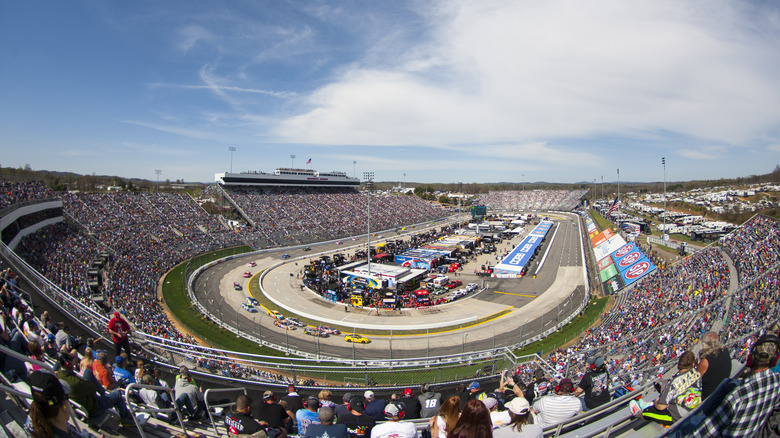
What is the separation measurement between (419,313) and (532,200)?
4419 inches

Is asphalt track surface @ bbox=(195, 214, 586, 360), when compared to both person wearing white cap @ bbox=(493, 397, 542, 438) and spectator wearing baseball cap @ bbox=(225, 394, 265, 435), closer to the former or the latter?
spectator wearing baseball cap @ bbox=(225, 394, 265, 435)

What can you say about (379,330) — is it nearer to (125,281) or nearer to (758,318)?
(758,318)

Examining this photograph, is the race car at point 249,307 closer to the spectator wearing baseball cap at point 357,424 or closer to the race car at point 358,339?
the race car at point 358,339

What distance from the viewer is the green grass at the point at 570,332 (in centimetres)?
1952

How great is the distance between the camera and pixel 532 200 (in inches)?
4970

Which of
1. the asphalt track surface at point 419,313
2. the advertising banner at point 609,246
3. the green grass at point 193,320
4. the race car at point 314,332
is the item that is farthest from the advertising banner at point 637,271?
the green grass at point 193,320

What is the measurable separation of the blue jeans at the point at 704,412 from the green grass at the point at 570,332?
1710 cm

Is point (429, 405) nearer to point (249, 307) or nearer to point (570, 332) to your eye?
point (570, 332)

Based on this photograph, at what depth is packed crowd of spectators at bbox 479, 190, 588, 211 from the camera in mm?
120500

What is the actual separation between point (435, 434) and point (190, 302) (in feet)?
95.6

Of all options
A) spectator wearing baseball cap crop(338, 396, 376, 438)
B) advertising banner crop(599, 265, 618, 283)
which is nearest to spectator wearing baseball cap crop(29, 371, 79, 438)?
spectator wearing baseball cap crop(338, 396, 376, 438)

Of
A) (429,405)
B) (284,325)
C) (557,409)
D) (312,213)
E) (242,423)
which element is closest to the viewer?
(242,423)

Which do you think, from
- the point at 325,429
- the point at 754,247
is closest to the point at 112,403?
the point at 325,429

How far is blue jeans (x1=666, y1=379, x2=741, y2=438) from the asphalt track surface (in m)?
16.1
